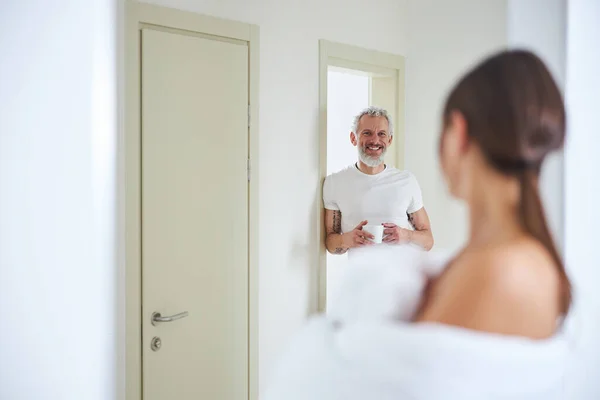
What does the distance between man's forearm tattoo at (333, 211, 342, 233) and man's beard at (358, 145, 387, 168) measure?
0.29 m

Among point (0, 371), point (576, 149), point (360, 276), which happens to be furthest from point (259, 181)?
point (576, 149)

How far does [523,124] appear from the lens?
85 centimetres

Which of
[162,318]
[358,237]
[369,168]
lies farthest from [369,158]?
[162,318]

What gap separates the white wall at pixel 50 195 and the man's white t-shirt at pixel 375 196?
60 centimetres

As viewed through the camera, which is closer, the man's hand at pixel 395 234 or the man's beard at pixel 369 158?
the man's hand at pixel 395 234

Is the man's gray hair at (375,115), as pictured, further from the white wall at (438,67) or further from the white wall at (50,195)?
the white wall at (50,195)

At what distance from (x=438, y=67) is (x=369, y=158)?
318 millimetres

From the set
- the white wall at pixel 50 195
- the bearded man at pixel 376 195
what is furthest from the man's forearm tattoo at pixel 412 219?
the white wall at pixel 50 195

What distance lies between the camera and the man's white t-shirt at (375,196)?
4.05 ft

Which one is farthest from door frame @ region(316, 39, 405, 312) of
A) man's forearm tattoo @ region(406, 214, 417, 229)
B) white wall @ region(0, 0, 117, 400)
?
white wall @ region(0, 0, 117, 400)

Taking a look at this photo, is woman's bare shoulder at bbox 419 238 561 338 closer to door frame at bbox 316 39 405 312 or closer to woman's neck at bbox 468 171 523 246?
woman's neck at bbox 468 171 523 246

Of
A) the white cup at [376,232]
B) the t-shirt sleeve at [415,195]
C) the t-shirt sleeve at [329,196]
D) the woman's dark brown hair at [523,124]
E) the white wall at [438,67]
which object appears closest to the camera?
the woman's dark brown hair at [523,124]

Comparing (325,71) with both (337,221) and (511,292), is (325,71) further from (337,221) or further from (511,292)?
(511,292)

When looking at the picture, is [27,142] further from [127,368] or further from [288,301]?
[288,301]
